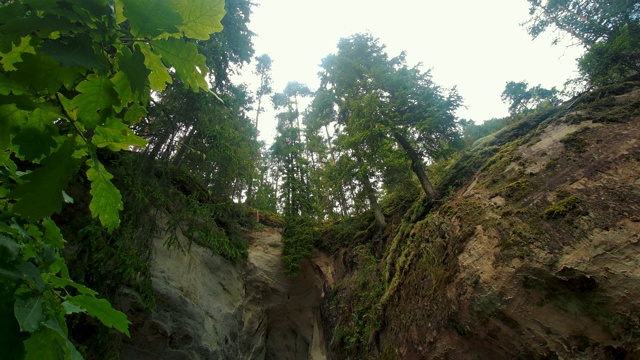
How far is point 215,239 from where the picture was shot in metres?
9.49

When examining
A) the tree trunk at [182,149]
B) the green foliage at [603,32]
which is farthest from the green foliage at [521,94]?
the tree trunk at [182,149]

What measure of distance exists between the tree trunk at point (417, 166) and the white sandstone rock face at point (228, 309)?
22.6 feet

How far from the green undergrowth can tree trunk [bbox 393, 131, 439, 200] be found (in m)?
6.94

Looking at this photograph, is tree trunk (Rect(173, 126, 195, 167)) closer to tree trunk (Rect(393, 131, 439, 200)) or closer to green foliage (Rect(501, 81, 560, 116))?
tree trunk (Rect(393, 131, 439, 200))

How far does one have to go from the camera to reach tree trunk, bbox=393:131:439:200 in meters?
10.6

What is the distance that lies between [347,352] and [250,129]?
12252 mm

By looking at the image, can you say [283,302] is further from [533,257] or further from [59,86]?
[59,86]

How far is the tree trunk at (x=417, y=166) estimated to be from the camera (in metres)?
10.6

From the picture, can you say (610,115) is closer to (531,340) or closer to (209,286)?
(531,340)

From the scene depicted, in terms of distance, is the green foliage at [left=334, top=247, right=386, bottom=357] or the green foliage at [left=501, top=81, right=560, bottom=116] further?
the green foliage at [left=501, top=81, right=560, bottom=116]

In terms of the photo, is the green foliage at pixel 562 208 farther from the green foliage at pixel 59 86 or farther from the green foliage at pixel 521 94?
the green foliage at pixel 521 94

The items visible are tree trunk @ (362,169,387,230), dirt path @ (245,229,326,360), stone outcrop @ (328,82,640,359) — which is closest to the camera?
stone outcrop @ (328,82,640,359)

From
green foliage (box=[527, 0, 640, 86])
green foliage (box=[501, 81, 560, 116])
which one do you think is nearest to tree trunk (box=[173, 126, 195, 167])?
green foliage (box=[527, 0, 640, 86])

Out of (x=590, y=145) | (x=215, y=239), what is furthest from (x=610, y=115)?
(x=215, y=239)
